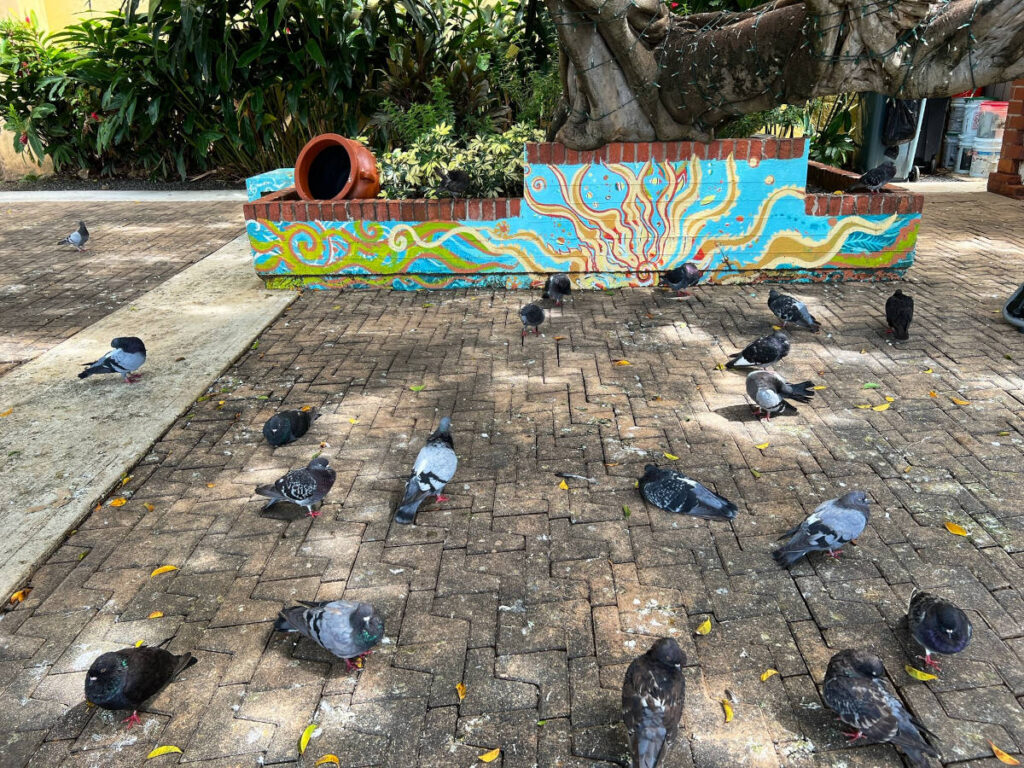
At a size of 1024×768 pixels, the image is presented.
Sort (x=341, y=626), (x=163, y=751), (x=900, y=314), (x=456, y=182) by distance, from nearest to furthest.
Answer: (x=163, y=751) → (x=341, y=626) → (x=900, y=314) → (x=456, y=182)

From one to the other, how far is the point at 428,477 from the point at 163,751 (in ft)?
5.76

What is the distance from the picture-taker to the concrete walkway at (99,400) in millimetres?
4074

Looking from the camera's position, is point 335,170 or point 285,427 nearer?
point 285,427

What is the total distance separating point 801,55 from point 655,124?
1.49m

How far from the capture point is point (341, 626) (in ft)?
9.71


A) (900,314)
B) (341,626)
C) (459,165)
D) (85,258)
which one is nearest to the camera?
(341,626)

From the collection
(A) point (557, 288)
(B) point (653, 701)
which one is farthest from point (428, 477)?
(A) point (557, 288)

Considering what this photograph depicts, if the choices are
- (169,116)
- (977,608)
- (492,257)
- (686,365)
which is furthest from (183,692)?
(169,116)

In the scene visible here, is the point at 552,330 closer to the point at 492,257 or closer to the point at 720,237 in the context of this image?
the point at 492,257

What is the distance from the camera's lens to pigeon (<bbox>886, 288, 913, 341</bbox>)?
5895 mm

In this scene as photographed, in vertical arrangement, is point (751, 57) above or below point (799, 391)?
above

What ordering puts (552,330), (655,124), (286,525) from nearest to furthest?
(286,525) < (552,330) < (655,124)

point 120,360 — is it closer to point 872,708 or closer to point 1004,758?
point 872,708

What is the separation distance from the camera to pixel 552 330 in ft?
21.9
